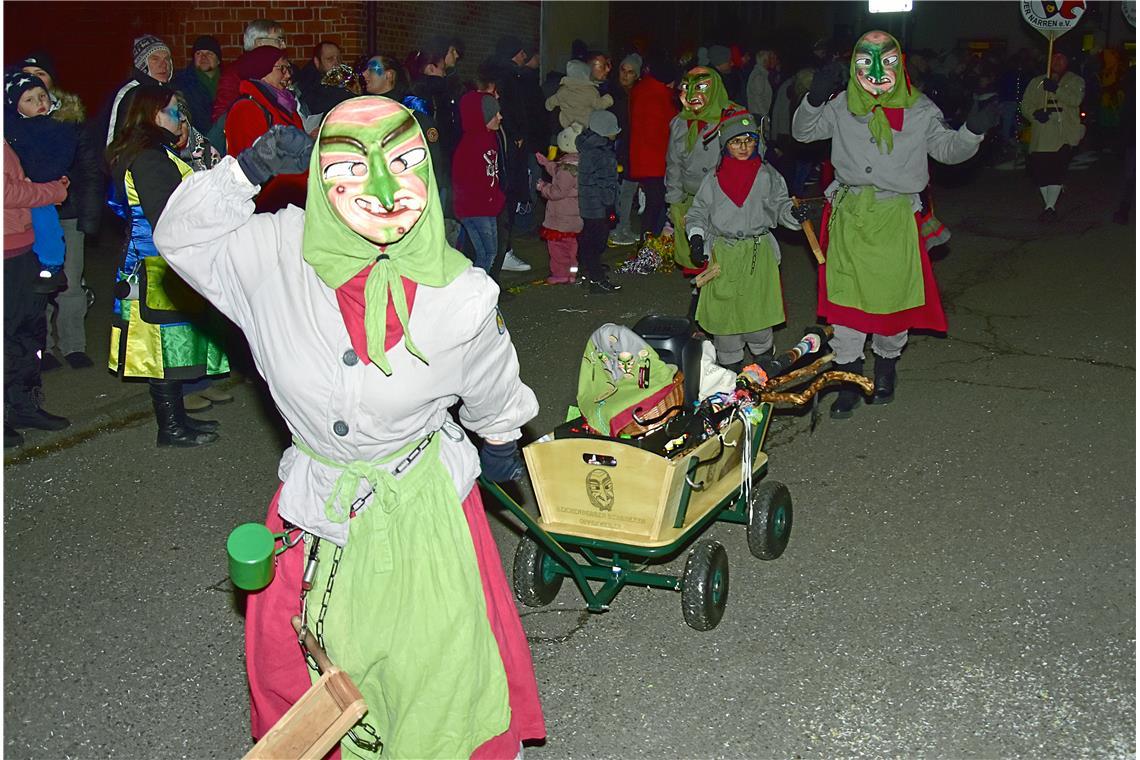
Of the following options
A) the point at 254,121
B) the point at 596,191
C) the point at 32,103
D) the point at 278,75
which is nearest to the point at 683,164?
the point at 596,191

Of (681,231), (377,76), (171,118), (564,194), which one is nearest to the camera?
(171,118)

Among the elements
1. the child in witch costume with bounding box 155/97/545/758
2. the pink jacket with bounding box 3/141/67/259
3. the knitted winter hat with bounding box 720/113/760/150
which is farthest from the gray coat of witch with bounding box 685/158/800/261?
the child in witch costume with bounding box 155/97/545/758

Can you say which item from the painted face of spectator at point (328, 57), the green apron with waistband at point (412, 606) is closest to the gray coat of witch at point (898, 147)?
the green apron with waistband at point (412, 606)

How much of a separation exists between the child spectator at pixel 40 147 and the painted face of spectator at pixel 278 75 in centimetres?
121

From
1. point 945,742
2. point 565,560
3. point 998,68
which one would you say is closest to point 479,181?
point 565,560

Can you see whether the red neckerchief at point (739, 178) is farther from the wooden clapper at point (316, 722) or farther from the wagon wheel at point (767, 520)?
the wooden clapper at point (316, 722)

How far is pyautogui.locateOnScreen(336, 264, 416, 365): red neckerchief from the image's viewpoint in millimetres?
3047

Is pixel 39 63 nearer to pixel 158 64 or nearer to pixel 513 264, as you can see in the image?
pixel 158 64

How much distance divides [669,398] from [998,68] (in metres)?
21.3

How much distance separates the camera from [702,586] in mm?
4715

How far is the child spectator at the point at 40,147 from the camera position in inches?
284

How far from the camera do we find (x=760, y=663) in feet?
15.1

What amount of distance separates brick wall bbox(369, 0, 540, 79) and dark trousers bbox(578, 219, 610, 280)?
429 cm

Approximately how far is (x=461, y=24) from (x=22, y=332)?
9563mm
